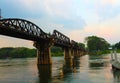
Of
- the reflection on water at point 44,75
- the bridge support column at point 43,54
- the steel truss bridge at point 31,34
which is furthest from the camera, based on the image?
the bridge support column at point 43,54

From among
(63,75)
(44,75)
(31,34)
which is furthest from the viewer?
(31,34)

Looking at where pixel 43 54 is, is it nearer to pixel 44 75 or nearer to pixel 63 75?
pixel 44 75

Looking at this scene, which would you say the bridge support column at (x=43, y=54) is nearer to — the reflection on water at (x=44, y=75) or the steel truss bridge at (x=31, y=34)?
the steel truss bridge at (x=31, y=34)

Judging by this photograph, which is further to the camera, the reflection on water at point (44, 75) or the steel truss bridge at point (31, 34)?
the steel truss bridge at point (31, 34)

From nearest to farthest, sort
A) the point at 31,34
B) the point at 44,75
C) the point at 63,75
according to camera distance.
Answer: the point at 63,75
the point at 44,75
the point at 31,34

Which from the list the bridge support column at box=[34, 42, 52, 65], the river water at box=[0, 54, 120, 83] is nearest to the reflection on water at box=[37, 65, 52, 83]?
the river water at box=[0, 54, 120, 83]

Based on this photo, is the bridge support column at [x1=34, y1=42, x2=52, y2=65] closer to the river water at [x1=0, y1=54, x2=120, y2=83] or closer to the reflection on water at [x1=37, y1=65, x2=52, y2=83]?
the river water at [x1=0, y1=54, x2=120, y2=83]

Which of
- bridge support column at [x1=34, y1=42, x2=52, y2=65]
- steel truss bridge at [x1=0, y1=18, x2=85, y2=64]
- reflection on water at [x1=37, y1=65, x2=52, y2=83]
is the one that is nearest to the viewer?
reflection on water at [x1=37, y1=65, x2=52, y2=83]

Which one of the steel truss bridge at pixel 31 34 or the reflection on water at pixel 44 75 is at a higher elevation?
the steel truss bridge at pixel 31 34

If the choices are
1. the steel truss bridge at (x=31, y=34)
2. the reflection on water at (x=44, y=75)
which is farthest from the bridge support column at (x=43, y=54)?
the reflection on water at (x=44, y=75)

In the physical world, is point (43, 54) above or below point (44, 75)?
above

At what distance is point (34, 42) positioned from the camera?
9044 centimetres

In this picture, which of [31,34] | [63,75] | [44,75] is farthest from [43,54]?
[63,75]

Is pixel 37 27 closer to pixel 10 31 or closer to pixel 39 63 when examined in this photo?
pixel 39 63
